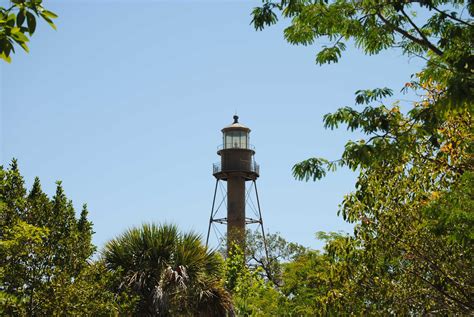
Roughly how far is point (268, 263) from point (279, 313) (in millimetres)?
19355

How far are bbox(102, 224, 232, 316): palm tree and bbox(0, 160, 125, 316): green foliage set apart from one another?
5.73ft

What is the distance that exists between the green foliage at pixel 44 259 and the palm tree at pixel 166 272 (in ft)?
5.73

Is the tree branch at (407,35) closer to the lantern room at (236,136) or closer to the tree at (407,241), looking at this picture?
the tree at (407,241)

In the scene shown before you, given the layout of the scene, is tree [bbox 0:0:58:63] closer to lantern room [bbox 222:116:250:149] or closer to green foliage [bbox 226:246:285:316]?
green foliage [bbox 226:246:285:316]

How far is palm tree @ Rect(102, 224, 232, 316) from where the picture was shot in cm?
2036

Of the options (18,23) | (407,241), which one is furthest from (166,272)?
(18,23)

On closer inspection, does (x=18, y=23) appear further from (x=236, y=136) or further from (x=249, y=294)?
(x=236, y=136)

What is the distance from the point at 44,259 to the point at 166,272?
15.3ft

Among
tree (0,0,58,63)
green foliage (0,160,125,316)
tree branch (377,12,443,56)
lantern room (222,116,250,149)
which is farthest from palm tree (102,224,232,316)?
lantern room (222,116,250,149)

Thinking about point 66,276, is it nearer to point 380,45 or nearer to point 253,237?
point 380,45

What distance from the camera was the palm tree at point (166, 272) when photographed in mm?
20359

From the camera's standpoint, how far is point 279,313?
27.2 metres

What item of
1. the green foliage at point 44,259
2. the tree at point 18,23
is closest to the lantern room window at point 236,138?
the green foliage at point 44,259

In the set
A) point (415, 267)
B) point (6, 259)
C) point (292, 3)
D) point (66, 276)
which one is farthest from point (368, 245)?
point (6, 259)
